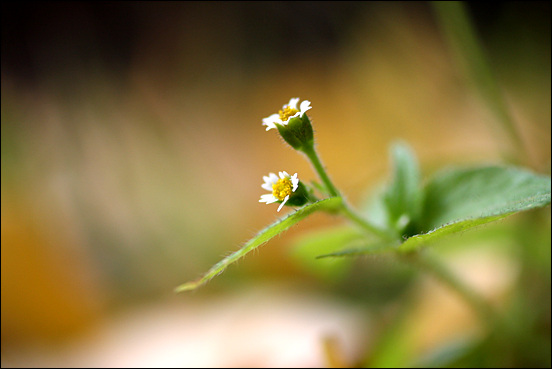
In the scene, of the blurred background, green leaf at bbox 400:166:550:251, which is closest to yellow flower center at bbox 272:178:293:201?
green leaf at bbox 400:166:550:251

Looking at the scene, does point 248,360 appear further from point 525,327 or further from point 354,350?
point 525,327

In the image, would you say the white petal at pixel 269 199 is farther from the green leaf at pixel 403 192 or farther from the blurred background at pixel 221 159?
the blurred background at pixel 221 159

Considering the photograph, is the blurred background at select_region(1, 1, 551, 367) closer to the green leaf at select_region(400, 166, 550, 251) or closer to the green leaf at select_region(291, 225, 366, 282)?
the green leaf at select_region(291, 225, 366, 282)

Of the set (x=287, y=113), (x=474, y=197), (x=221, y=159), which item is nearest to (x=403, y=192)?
(x=474, y=197)

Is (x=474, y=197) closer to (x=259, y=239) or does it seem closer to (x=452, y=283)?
(x=452, y=283)

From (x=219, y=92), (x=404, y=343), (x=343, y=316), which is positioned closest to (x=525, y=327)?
(x=404, y=343)
